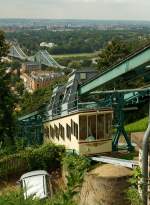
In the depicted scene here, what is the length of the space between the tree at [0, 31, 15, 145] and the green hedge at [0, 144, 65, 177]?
520 cm

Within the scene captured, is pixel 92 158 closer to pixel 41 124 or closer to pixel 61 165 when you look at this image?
pixel 61 165

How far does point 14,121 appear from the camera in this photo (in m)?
27.7

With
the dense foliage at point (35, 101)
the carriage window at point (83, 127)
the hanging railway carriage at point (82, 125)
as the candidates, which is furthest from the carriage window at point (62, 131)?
the dense foliage at point (35, 101)

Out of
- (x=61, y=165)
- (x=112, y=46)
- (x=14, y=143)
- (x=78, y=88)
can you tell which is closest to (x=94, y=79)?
(x=78, y=88)

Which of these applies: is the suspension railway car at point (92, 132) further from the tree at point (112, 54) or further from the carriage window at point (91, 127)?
the tree at point (112, 54)

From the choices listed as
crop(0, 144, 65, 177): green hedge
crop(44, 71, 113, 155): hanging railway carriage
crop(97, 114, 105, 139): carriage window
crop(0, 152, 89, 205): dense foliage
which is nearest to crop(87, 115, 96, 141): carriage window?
crop(44, 71, 113, 155): hanging railway carriage

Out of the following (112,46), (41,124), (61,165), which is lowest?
(61,165)

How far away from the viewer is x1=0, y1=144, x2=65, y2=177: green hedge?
67.4 ft

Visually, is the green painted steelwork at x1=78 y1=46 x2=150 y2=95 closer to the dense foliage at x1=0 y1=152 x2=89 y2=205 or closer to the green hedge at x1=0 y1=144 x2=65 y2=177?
the green hedge at x1=0 y1=144 x2=65 y2=177

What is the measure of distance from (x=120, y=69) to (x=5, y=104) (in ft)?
40.7

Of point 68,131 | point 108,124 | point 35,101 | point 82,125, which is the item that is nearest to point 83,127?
point 82,125

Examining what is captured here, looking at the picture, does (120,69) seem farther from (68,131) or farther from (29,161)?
(29,161)

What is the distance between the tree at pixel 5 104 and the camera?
2631 cm

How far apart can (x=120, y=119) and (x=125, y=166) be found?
5.35 m
